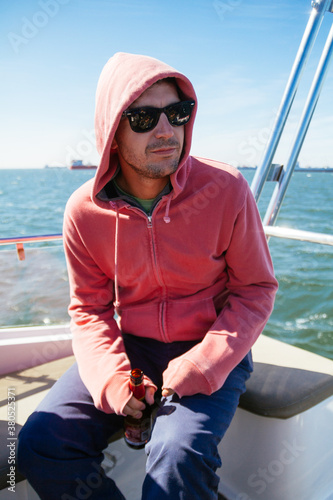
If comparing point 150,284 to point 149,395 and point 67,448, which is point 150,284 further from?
point 67,448

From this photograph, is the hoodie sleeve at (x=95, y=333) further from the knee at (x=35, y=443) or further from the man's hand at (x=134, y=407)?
the knee at (x=35, y=443)

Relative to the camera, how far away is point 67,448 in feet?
4.07

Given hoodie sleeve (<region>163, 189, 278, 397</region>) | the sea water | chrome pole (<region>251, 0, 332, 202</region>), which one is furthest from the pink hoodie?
the sea water

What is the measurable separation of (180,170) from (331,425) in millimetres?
1242

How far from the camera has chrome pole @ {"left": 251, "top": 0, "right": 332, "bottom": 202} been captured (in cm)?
192

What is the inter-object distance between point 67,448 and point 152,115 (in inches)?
45.9

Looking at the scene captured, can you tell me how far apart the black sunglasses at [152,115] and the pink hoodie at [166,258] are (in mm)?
58

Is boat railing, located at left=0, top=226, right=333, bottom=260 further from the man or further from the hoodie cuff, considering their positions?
the hoodie cuff

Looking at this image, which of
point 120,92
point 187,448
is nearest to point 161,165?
point 120,92

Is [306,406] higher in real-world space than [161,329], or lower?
lower

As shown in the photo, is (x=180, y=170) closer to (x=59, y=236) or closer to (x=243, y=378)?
(x=243, y=378)

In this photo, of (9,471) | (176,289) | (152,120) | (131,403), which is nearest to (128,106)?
(152,120)

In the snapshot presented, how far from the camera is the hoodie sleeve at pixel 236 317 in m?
1.30

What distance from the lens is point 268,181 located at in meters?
2.22
